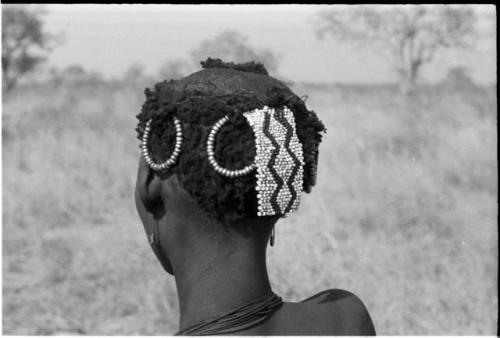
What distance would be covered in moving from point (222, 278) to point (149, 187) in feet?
1.02

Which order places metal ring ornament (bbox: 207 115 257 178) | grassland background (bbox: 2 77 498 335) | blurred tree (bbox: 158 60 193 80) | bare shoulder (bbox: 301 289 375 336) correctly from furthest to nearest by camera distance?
blurred tree (bbox: 158 60 193 80) < grassland background (bbox: 2 77 498 335) < bare shoulder (bbox: 301 289 375 336) < metal ring ornament (bbox: 207 115 257 178)

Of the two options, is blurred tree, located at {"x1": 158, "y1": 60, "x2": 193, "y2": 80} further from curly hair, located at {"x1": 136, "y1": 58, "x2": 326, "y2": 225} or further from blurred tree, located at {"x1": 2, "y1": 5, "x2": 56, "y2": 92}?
curly hair, located at {"x1": 136, "y1": 58, "x2": 326, "y2": 225}

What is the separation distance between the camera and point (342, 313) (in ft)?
7.16

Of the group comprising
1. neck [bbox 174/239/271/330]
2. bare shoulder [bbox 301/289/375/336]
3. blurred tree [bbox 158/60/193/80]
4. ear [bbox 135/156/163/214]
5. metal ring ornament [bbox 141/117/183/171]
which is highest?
blurred tree [bbox 158/60/193/80]

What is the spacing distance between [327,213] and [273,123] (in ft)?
22.4

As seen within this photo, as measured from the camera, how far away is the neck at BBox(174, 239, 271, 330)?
202cm

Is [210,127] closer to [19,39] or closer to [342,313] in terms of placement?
[342,313]

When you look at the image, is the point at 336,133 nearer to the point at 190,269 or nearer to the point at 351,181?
the point at 351,181

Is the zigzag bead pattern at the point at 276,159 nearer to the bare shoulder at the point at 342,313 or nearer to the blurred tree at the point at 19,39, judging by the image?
the bare shoulder at the point at 342,313

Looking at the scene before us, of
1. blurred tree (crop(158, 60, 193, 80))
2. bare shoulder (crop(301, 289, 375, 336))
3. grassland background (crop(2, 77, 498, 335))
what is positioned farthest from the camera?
blurred tree (crop(158, 60, 193, 80))

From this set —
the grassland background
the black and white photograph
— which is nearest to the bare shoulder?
the black and white photograph

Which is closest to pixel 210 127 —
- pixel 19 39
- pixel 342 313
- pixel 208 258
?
pixel 208 258

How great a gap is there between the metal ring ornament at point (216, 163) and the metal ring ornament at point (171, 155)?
83 millimetres

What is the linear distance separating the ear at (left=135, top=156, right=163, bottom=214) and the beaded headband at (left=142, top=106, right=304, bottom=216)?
3 cm
